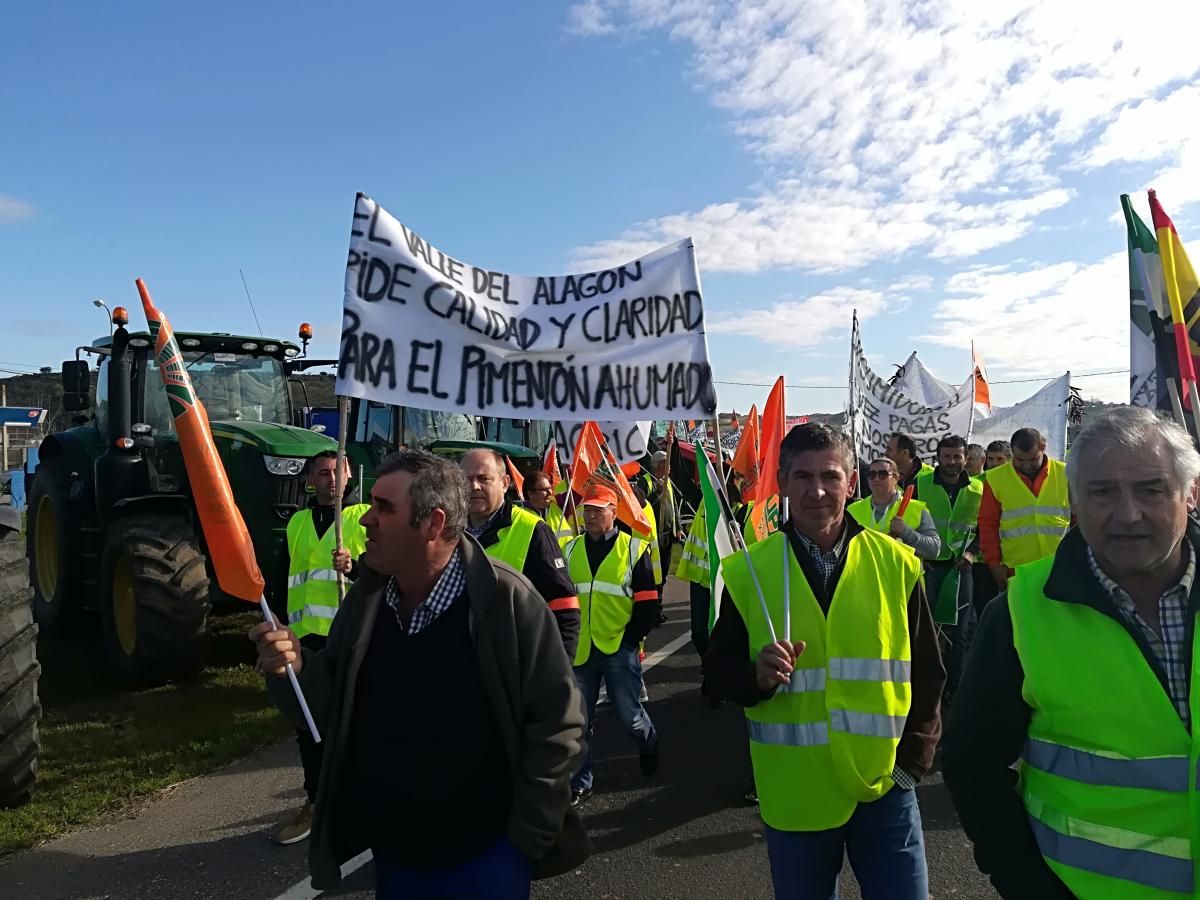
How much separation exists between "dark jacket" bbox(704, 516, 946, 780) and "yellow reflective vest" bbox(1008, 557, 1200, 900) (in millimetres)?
786

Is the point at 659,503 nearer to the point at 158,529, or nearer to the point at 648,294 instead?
the point at 158,529

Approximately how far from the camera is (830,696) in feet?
8.02

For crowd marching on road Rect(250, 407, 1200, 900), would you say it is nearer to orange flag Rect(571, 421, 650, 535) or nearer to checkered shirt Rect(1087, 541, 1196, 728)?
checkered shirt Rect(1087, 541, 1196, 728)

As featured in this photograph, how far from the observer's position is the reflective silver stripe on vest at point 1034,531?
5910 millimetres

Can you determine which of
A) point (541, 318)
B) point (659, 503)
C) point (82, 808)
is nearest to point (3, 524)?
point (82, 808)

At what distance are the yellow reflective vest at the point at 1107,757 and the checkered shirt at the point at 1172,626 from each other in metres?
0.04

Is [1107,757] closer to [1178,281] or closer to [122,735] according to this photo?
[1178,281]

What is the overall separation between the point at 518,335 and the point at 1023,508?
408 cm

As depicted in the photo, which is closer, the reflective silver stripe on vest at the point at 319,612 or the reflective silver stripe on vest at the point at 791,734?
the reflective silver stripe on vest at the point at 791,734

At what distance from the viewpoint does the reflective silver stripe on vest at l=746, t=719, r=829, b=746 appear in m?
2.44

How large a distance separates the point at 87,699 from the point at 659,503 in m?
7.44

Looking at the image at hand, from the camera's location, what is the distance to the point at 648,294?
4.20 meters

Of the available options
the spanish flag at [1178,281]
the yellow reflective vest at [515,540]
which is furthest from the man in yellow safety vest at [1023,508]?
the yellow reflective vest at [515,540]

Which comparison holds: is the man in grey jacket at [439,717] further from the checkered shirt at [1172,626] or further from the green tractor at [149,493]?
the green tractor at [149,493]
